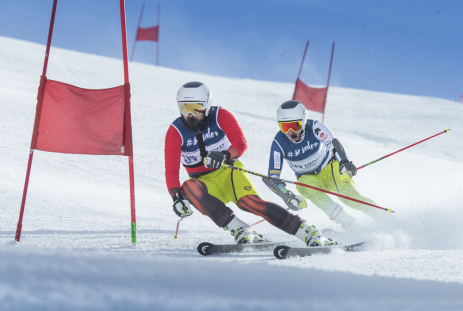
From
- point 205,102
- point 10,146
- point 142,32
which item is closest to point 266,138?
point 10,146

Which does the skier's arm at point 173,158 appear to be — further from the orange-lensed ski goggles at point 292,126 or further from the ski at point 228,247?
the orange-lensed ski goggles at point 292,126

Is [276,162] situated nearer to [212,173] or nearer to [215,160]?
[212,173]

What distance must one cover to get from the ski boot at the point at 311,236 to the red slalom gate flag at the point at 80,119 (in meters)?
1.37

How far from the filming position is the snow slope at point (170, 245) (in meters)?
1.51

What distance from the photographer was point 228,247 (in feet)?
9.47

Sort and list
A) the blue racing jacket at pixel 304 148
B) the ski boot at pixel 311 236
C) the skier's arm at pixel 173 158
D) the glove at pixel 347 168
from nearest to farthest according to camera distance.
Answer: the ski boot at pixel 311 236 → the skier's arm at pixel 173 158 → the glove at pixel 347 168 → the blue racing jacket at pixel 304 148

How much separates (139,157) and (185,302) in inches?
265

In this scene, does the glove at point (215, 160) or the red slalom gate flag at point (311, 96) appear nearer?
the glove at point (215, 160)

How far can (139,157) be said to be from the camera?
8023 mm

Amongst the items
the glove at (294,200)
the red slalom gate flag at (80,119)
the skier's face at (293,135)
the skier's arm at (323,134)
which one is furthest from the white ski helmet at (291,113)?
→ the red slalom gate flag at (80,119)

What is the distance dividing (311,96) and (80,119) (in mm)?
9842

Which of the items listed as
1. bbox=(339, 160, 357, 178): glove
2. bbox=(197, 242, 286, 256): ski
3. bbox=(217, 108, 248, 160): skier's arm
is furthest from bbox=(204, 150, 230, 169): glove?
bbox=(339, 160, 357, 178): glove

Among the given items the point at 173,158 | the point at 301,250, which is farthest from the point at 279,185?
the point at 301,250

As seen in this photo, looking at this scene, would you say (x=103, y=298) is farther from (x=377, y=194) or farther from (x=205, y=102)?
(x=377, y=194)
